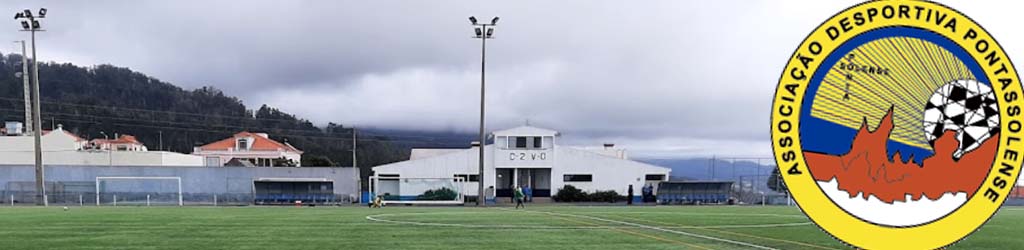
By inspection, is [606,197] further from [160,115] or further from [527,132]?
[160,115]

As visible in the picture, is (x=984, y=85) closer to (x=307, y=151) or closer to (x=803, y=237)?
(x=803, y=237)

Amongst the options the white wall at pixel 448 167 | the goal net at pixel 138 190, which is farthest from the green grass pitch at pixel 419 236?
the white wall at pixel 448 167

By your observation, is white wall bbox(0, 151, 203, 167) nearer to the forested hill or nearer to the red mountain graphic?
the forested hill

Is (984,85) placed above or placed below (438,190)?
above

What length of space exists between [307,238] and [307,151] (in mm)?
142675

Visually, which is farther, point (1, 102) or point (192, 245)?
point (1, 102)

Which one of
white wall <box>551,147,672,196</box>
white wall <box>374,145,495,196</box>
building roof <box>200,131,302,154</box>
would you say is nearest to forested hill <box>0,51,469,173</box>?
building roof <box>200,131,302,154</box>

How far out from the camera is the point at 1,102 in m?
126

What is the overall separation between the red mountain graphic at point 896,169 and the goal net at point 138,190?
52.9m

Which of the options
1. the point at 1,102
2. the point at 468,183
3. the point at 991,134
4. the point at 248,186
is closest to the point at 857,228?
the point at 991,134

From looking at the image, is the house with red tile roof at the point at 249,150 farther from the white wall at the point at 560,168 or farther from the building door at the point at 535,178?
the building door at the point at 535,178

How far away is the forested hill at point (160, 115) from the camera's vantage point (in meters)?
136

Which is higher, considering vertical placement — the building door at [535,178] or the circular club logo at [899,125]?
the circular club logo at [899,125]

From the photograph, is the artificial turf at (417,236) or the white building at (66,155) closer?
the artificial turf at (417,236)
